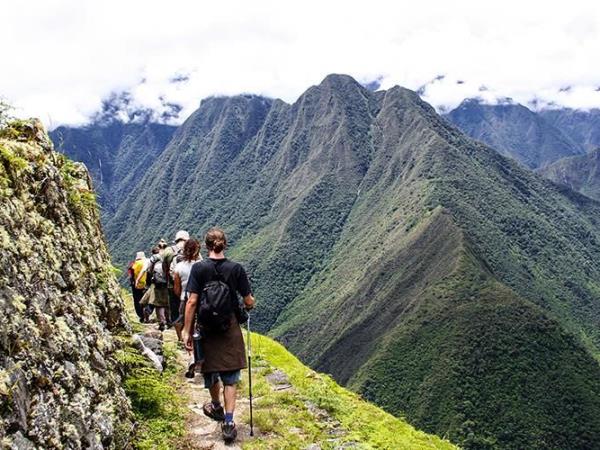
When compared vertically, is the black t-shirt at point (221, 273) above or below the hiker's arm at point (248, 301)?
above

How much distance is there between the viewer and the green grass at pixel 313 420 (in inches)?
413

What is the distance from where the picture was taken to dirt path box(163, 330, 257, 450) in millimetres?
9773

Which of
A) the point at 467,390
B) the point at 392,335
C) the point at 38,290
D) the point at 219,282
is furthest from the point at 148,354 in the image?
the point at 392,335

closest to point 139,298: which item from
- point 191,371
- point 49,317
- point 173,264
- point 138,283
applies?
point 138,283

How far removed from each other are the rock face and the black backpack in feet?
5.76

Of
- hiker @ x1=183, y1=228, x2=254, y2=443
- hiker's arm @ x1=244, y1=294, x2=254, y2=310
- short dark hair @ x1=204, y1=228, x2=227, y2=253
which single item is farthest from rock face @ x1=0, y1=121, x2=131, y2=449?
hiker's arm @ x1=244, y1=294, x2=254, y2=310

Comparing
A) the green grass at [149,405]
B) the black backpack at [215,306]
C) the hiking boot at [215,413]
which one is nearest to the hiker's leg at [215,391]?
the hiking boot at [215,413]

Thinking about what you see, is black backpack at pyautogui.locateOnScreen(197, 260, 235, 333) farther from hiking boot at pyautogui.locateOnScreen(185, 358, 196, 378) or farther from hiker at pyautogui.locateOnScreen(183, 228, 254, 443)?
hiking boot at pyautogui.locateOnScreen(185, 358, 196, 378)

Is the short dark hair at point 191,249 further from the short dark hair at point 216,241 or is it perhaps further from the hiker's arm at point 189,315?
the hiker's arm at point 189,315

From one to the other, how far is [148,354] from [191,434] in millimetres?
3093

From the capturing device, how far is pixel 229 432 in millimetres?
9633

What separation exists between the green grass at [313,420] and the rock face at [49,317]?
288 cm

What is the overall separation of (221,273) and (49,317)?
2.83 m

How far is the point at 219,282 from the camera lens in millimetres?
9242
